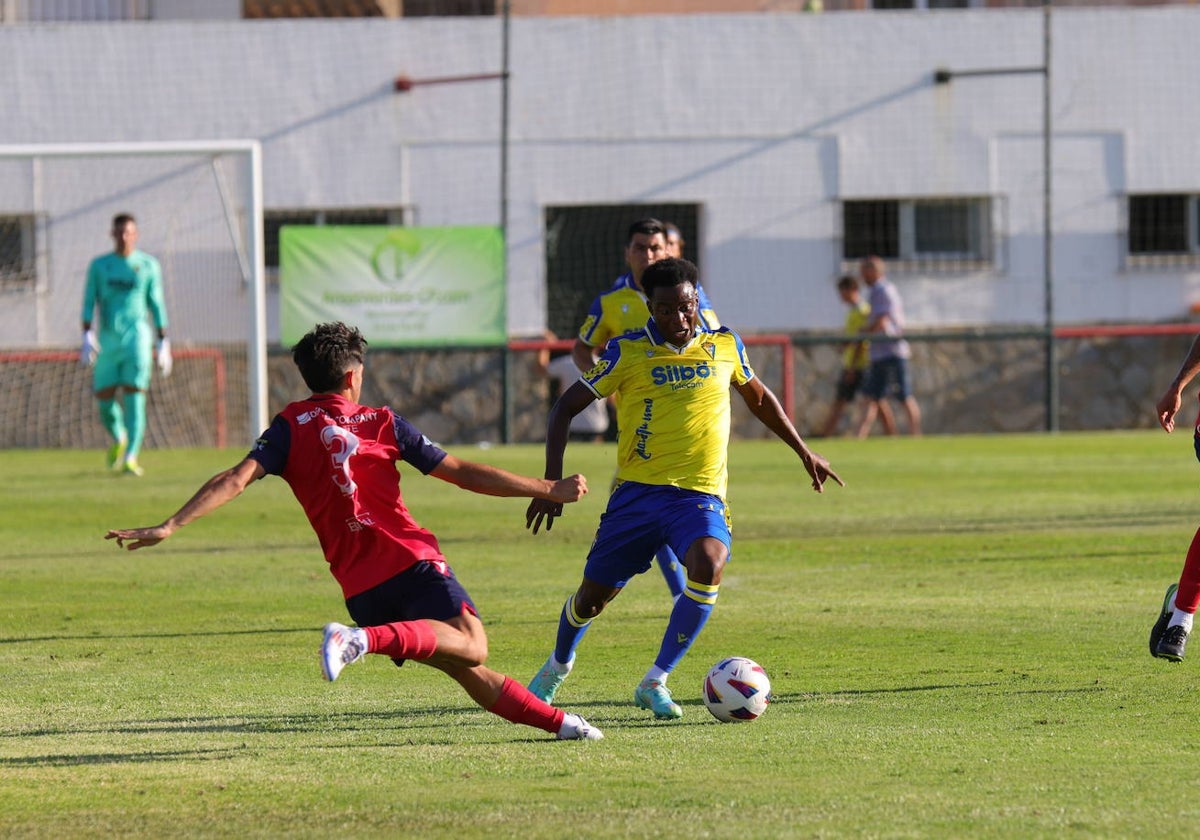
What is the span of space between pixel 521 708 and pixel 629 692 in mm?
1312

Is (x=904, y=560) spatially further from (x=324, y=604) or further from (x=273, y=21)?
(x=273, y=21)

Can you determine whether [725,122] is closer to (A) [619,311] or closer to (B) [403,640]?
(A) [619,311]

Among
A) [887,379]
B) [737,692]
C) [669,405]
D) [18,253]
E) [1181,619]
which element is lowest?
[737,692]

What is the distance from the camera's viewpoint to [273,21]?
970 inches

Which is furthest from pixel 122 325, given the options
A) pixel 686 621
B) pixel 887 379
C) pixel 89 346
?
pixel 686 621

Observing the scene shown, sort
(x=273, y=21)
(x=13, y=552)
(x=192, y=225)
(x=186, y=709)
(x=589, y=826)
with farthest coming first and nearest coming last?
(x=273, y=21)
(x=192, y=225)
(x=13, y=552)
(x=186, y=709)
(x=589, y=826)

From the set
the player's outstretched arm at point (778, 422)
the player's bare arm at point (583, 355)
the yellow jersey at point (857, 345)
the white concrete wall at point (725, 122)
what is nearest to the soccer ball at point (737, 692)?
the player's outstretched arm at point (778, 422)

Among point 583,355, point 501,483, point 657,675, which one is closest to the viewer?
point 501,483

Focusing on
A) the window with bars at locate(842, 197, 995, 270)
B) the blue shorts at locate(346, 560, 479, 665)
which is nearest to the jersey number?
the blue shorts at locate(346, 560, 479, 665)

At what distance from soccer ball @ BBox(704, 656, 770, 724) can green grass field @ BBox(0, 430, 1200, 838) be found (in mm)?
95

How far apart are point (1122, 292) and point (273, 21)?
12.0 meters

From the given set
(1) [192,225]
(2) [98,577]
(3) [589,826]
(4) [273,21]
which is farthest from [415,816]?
(4) [273,21]

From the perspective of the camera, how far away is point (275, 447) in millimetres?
6062

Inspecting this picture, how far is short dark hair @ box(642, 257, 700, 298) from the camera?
7277 mm
